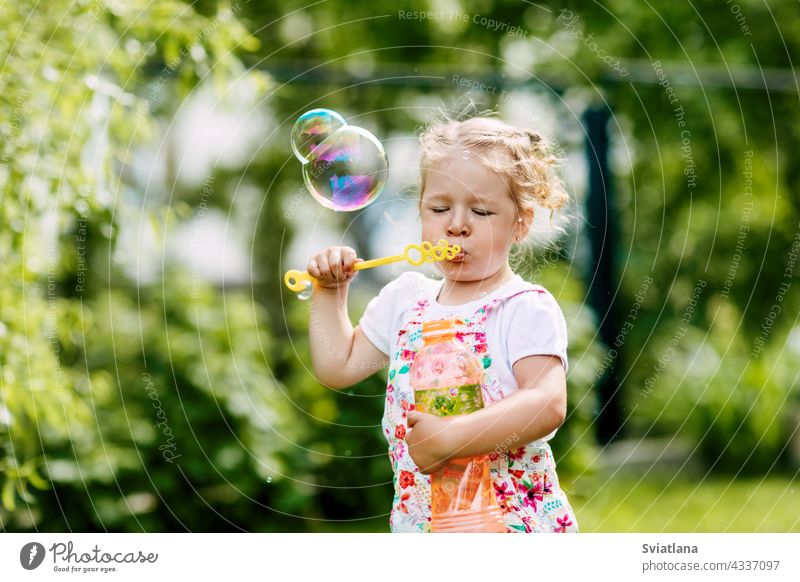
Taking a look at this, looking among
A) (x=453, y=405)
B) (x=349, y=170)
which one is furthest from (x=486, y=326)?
(x=349, y=170)

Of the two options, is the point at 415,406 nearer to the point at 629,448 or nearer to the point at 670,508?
the point at 670,508

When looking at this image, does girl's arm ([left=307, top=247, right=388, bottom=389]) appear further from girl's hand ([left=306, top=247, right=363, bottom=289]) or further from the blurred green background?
the blurred green background

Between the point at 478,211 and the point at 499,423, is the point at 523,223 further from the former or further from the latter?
the point at 499,423

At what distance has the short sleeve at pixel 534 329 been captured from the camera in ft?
7.36

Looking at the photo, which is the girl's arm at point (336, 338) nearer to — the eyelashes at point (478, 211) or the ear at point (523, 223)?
the eyelashes at point (478, 211)

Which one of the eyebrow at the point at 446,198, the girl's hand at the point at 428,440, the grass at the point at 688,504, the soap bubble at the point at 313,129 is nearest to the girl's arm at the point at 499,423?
the girl's hand at the point at 428,440

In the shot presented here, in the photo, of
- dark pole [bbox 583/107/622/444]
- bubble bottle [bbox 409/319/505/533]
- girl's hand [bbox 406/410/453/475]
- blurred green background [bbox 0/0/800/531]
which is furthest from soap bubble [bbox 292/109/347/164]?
dark pole [bbox 583/107/622/444]

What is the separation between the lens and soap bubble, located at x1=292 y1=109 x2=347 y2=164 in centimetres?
290

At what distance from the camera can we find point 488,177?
2.35 m

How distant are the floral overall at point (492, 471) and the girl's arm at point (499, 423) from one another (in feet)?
0.40

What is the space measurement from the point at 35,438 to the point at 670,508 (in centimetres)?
335

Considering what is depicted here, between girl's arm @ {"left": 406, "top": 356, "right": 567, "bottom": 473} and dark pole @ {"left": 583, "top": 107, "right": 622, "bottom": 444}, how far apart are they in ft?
10.8

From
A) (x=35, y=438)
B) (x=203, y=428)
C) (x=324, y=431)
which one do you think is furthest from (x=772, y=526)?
(x=35, y=438)

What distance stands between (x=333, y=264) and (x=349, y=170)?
0.57 metres
